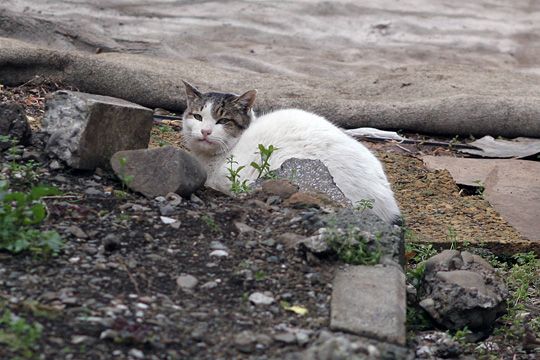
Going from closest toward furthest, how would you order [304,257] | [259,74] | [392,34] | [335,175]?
[304,257]
[335,175]
[259,74]
[392,34]

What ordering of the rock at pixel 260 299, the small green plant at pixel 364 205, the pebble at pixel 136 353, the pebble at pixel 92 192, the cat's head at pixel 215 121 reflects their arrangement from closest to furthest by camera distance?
1. the pebble at pixel 136 353
2. the rock at pixel 260 299
3. the pebble at pixel 92 192
4. the small green plant at pixel 364 205
5. the cat's head at pixel 215 121

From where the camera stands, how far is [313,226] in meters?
4.05

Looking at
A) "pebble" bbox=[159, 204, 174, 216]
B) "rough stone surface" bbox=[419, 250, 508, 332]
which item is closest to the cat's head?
"pebble" bbox=[159, 204, 174, 216]

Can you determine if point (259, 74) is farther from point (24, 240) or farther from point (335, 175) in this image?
point (24, 240)

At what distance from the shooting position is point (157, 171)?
430cm

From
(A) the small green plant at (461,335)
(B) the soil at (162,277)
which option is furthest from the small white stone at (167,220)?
(A) the small green plant at (461,335)

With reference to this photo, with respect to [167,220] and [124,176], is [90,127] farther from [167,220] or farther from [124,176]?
[167,220]

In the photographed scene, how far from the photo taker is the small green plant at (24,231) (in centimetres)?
352

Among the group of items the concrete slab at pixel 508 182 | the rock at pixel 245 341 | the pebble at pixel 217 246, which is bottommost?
the concrete slab at pixel 508 182

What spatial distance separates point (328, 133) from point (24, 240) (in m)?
2.10


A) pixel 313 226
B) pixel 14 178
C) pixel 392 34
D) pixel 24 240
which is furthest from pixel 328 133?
pixel 392 34

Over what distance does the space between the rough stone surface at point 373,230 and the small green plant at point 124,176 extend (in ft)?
2.74

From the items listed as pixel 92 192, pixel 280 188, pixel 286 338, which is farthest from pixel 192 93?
pixel 286 338

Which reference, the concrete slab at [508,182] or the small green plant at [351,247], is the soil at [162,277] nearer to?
the small green plant at [351,247]
